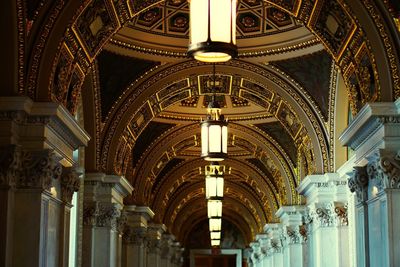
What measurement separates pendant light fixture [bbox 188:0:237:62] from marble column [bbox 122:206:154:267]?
1915cm

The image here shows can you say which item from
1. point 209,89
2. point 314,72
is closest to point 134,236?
point 209,89

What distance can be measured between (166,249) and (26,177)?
27673 millimetres

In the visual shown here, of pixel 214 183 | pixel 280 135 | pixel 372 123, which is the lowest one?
pixel 214 183

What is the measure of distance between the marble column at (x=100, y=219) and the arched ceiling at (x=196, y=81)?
0.43 m

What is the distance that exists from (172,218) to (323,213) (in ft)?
72.0

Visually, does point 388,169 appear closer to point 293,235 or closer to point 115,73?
point 115,73

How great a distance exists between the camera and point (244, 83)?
951 inches

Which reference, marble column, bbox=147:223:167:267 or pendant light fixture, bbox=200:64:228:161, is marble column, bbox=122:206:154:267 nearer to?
marble column, bbox=147:223:167:267

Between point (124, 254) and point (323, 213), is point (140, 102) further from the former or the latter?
point (124, 254)

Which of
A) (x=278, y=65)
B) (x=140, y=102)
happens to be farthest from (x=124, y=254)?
(x=278, y=65)

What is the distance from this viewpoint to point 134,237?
28.7 m

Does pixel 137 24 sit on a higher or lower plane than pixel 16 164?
higher

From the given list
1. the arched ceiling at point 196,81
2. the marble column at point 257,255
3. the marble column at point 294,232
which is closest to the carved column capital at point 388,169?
the arched ceiling at point 196,81

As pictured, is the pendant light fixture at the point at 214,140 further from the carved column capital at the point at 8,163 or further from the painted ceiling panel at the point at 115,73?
the painted ceiling panel at the point at 115,73
